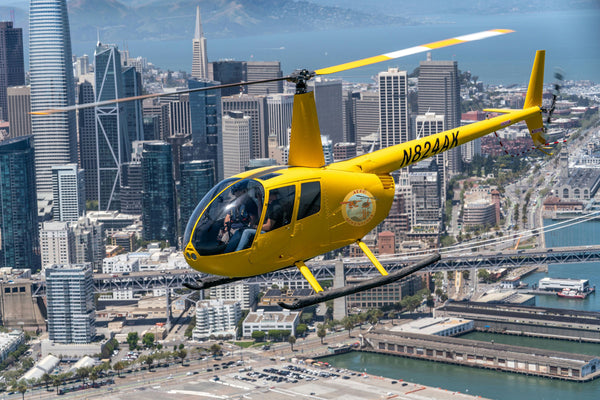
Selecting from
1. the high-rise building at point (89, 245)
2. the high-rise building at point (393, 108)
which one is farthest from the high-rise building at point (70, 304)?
the high-rise building at point (393, 108)

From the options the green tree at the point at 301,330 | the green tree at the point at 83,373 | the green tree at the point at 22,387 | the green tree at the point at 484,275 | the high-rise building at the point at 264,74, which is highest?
the high-rise building at the point at 264,74

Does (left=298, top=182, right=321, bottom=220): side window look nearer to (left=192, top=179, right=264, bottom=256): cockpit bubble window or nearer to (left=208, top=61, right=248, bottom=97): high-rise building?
(left=192, top=179, right=264, bottom=256): cockpit bubble window

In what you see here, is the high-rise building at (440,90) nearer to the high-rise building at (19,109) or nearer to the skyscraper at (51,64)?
the skyscraper at (51,64)

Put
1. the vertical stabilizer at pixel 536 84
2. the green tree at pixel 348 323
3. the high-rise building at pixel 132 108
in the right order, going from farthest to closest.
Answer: the high-rise building at pixel 132 108 < the green tree at pixel 348 323 < the vertical stabilizer at pixel 536 84

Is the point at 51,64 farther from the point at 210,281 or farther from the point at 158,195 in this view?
the point at 210,281

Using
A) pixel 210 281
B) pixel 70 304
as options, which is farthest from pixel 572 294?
pixel 210 281

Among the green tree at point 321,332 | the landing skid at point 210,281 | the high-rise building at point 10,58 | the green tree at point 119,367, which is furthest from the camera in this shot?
the high-rise building at point 10,58

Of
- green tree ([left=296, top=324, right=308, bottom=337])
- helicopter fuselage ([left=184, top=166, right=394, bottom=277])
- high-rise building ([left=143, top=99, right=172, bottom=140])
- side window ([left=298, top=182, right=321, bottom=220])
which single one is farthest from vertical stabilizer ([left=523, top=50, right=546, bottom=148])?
high-rise building ([left=143, top=99, right=172, bottom=140])

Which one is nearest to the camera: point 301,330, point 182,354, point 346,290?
point 346,290
